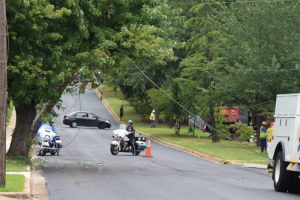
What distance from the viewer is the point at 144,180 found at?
18078 mm

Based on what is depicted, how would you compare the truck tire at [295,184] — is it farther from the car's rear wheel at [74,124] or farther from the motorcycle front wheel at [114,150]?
the car's rear wheel at [74,124]

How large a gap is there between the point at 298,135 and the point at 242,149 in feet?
70.0

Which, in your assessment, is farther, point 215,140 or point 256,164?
point 215,140

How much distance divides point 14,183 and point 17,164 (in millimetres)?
6182

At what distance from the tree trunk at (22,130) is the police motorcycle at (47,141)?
4.89 m

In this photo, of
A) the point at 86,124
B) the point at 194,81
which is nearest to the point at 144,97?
the point at 86,124

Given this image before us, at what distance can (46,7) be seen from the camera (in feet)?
59.7

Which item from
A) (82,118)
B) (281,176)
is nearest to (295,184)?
(281,176)

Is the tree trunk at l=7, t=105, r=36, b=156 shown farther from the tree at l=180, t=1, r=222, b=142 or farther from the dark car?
the dark car

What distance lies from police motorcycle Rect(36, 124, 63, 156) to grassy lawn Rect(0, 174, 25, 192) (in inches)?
429

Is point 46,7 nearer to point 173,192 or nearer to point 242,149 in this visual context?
point 173,192

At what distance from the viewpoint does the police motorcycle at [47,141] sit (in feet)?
91.1

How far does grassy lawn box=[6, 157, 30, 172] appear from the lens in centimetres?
1920

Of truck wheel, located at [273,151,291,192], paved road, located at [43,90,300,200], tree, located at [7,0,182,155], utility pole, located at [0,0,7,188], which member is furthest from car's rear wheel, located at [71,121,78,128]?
utility pole, located at [0,0,7,188]
